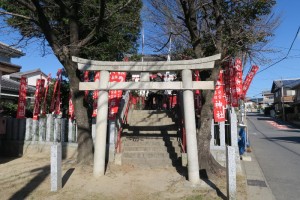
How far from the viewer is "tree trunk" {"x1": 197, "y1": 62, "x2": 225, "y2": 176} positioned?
923cm

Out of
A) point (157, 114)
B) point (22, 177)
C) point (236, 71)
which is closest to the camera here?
point (22, 177)

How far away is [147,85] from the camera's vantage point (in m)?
9.04

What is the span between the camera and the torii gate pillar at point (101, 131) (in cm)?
902

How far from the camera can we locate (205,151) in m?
9.34

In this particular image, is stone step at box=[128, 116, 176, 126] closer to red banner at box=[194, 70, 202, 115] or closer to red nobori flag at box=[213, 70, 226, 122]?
red banner at box=[194, 70, 202, 115]

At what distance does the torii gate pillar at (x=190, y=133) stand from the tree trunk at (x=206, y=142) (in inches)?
34.8

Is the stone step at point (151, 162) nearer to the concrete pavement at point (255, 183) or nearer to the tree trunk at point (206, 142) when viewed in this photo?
the tree trunk at point (206, 142)

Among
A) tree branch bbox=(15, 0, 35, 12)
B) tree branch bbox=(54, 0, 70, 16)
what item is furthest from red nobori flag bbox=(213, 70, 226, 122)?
tree branch bbox=(15, 0, 35, 12)

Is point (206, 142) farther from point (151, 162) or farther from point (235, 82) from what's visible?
point (235, 82)

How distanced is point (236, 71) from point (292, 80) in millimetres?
56079

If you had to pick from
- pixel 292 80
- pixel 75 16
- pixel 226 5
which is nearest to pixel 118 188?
pixel 75 16

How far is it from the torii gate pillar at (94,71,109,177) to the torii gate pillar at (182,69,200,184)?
90.7 inches

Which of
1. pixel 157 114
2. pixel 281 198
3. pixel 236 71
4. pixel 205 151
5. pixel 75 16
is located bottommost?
pixel 281 198

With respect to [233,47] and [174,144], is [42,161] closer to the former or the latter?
[174,144]
